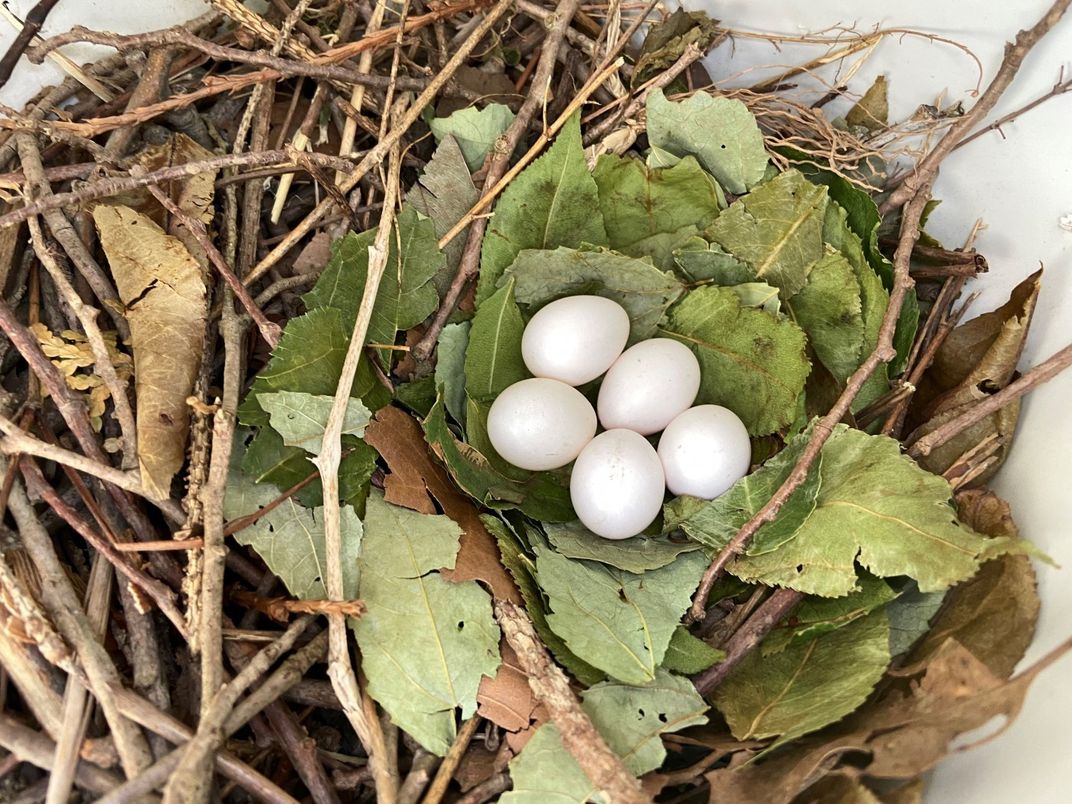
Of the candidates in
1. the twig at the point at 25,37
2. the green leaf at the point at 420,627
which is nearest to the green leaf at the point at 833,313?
the green leaf at the point at 420,627

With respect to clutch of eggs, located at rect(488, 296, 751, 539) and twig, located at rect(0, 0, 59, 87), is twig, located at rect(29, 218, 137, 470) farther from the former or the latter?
clutch of eggs, located at rect(488, 296, 751, 539)

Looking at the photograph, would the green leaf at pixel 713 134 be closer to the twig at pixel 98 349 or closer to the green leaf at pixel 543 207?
the green leaf at pixel 543 207

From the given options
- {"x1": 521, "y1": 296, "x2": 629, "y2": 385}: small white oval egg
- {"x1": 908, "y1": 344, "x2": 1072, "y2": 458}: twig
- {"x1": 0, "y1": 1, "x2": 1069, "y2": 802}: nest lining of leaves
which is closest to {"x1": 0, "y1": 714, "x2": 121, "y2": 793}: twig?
{"x1": 0, "y1": 1, "x2": 1069, "y2": 802}: nest lining of leaves

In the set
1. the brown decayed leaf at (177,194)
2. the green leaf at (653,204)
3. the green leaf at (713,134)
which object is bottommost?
the brown decayed leaf at (177,194)

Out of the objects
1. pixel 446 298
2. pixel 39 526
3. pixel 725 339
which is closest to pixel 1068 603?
pixel 725 339

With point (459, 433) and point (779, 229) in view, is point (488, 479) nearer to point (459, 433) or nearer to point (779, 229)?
point (459, 433)

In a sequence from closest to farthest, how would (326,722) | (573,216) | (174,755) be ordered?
1. (174,755)
2. (326,722)
3. (573,216)

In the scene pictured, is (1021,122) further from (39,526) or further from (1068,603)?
(39,526)
